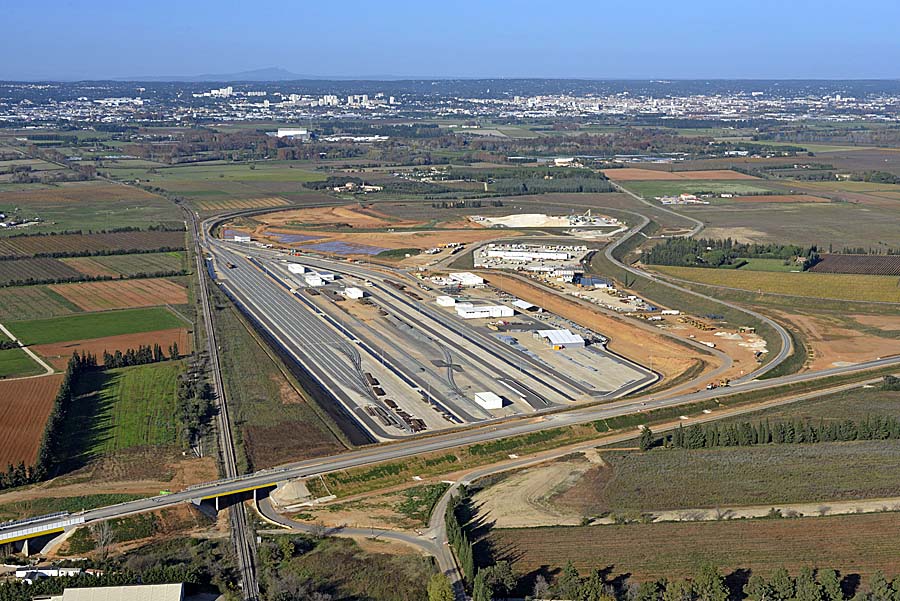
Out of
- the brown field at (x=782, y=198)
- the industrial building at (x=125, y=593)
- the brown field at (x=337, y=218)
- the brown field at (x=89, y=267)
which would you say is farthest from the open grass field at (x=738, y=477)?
the brown field at (x=782, y=198)

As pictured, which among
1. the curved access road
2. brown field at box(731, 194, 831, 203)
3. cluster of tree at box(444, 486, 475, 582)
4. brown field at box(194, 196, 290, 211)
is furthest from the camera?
brown field at box(731, 194, 831, 203)

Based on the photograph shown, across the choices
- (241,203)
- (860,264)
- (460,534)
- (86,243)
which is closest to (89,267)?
(86,243)

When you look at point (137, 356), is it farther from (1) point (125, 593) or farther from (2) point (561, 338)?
(1) point (125, 593)

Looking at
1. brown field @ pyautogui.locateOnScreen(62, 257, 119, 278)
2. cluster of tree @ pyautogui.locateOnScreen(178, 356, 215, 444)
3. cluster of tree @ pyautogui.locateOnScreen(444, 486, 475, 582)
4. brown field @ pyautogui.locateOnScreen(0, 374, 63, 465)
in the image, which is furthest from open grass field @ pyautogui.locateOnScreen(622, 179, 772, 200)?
cluster of tree @ pyautogui.locateOnScreen(444, 486, 475, 582)

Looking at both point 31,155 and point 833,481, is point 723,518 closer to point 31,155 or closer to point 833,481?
point 833,481

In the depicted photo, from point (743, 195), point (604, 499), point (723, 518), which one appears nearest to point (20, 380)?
point (604, 499)

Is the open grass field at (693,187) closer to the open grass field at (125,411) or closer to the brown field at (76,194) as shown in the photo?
the brown field at (76,194)

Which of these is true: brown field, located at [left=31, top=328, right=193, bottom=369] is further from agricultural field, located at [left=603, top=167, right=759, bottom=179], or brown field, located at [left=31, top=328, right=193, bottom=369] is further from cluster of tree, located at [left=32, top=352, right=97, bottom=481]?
agricultural field, located at [left=603, top=167, right=759, bottom=179]
